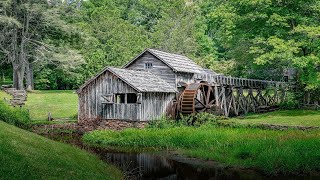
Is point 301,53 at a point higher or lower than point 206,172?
higher

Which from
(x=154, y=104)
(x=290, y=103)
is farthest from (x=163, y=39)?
(x=154, y=104)

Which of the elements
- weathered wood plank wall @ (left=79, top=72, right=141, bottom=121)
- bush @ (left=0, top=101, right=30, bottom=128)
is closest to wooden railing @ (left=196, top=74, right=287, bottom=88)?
weathered wood plank wall @ (left=79, top=72, right=141, bottom=121)

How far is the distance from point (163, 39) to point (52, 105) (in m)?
23.1

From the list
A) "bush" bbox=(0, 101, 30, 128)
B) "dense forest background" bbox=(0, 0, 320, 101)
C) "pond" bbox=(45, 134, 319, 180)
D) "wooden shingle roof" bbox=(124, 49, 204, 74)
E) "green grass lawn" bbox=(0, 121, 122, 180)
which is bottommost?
"pond" bbox=(45, 134, 319, 180)

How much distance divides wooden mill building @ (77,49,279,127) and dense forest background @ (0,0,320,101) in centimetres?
491

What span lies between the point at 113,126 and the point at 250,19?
1527cm

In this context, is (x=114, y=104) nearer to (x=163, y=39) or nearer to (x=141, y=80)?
(x=141, y=80)

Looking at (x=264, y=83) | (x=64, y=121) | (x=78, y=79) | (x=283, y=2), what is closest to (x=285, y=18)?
(x=283, y=2)

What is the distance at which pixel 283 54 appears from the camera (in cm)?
2986

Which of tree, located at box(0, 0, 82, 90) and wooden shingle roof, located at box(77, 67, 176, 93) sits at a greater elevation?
tree, located at box(0, 0, 82, 90)

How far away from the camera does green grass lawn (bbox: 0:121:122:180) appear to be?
420 inches

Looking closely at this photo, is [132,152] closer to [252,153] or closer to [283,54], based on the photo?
[252,153]

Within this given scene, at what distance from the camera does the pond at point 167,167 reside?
15625mm

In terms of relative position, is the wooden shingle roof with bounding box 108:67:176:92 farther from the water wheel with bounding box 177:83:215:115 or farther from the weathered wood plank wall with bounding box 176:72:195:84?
the water wheel with bounding box 177:83:215:115
